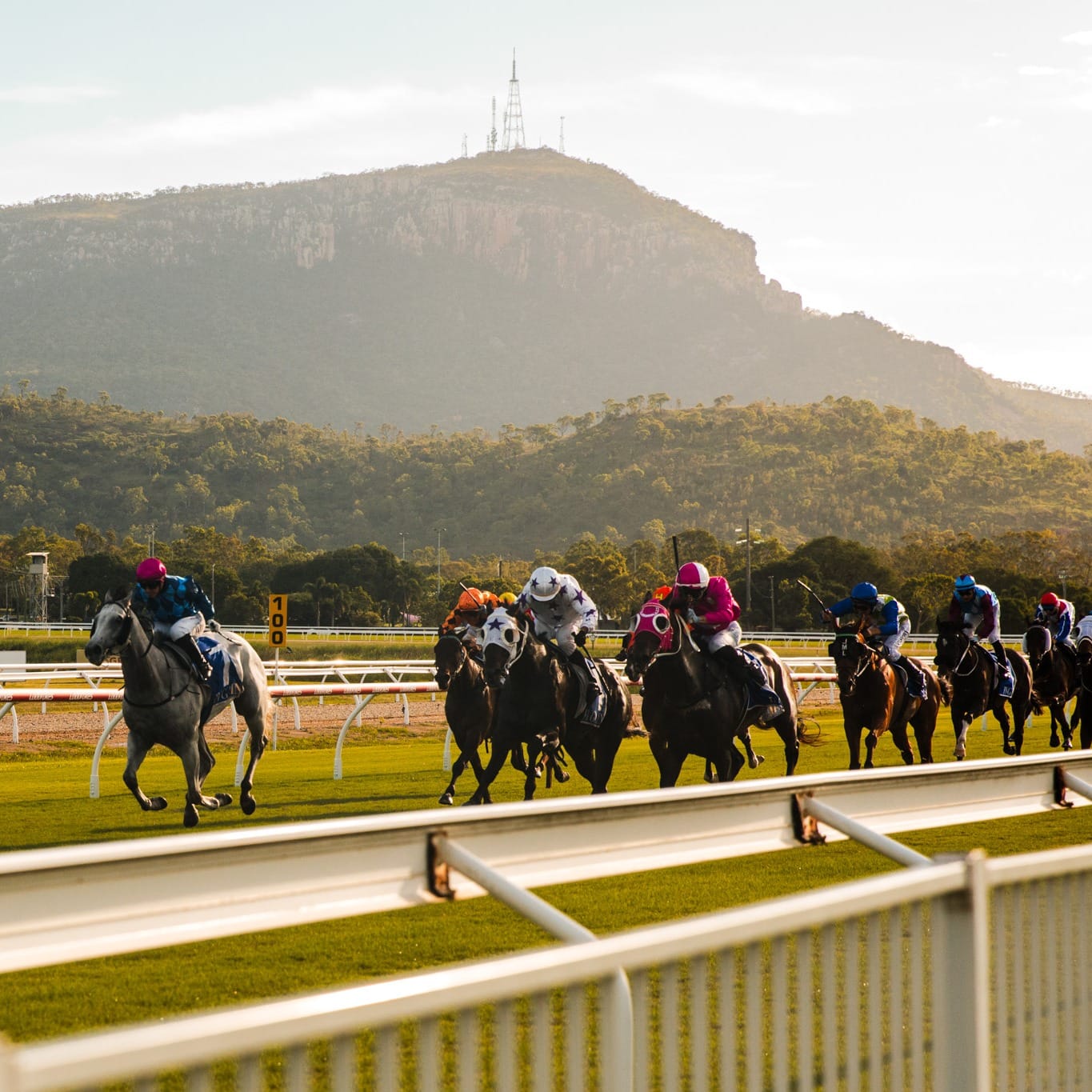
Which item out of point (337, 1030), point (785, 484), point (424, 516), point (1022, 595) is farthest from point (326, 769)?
point (424, 516)

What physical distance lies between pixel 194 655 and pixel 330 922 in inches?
156

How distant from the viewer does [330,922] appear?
6.62 metres

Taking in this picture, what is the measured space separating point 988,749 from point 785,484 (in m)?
108

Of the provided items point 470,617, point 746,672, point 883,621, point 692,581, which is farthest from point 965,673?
point 470,617

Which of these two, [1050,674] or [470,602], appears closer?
[470,602]

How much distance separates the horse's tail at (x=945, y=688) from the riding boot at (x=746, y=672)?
4.11 meters

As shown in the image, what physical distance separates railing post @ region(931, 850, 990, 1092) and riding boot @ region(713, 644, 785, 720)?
7.57 m

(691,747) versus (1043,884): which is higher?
(1043,884)

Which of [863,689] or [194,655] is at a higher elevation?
[194,655]

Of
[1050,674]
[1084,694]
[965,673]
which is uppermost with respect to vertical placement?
[965,673]

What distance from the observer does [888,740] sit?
17.7 metres

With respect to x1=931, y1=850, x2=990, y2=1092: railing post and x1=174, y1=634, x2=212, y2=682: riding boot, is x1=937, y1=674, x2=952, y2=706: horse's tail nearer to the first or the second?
x1=174, y1=634, x2=212, y2=682: riding boot

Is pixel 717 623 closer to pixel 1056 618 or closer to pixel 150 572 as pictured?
pixel 150 572

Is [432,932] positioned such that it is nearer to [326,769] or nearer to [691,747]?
[691,747]
